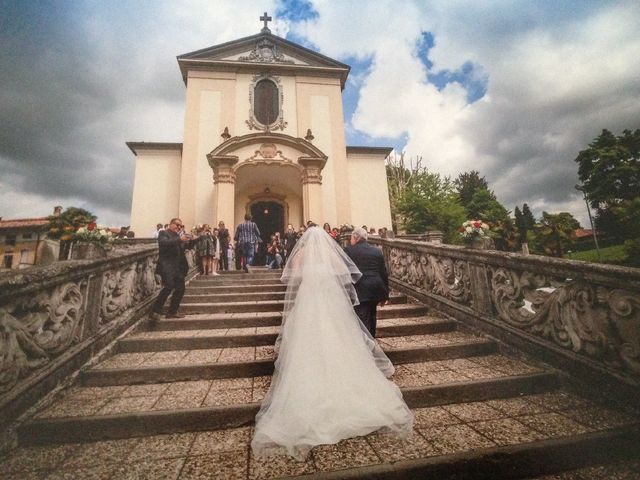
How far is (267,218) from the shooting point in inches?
601

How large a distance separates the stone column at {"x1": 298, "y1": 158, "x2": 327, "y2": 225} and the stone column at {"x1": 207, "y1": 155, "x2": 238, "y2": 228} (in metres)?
2.96

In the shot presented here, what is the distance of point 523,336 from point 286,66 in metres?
16.8

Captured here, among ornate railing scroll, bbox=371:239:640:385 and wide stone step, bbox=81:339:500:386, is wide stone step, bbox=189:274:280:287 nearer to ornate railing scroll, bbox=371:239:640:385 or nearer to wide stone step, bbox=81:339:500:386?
wide stone step, bbox=81:339:500:386

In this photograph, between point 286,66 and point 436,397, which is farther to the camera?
point 286,66

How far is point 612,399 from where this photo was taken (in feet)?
8.64

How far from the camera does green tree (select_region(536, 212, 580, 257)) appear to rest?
31.5 metres

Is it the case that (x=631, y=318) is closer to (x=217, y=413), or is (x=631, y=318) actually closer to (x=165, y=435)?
(x=217, y=413)

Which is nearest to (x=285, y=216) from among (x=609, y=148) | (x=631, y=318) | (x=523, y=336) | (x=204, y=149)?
(x=204, y=149)

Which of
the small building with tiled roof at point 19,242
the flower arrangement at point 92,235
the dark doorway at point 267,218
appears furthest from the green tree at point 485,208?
the small building with tiled roof at point 19,242

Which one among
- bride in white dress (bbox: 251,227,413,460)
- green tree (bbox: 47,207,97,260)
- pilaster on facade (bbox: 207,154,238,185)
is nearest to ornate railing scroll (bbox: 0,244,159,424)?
bride in white dress (bbox: 251,227,413,460)

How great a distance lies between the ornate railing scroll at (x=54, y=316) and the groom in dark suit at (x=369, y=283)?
131 inches

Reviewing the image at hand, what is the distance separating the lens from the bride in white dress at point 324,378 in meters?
2.21

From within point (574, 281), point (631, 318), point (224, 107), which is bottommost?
point (631, 318)

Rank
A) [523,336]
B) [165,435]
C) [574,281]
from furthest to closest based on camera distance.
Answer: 1. [523,336]
2. [574,281]
3. [165,435]
